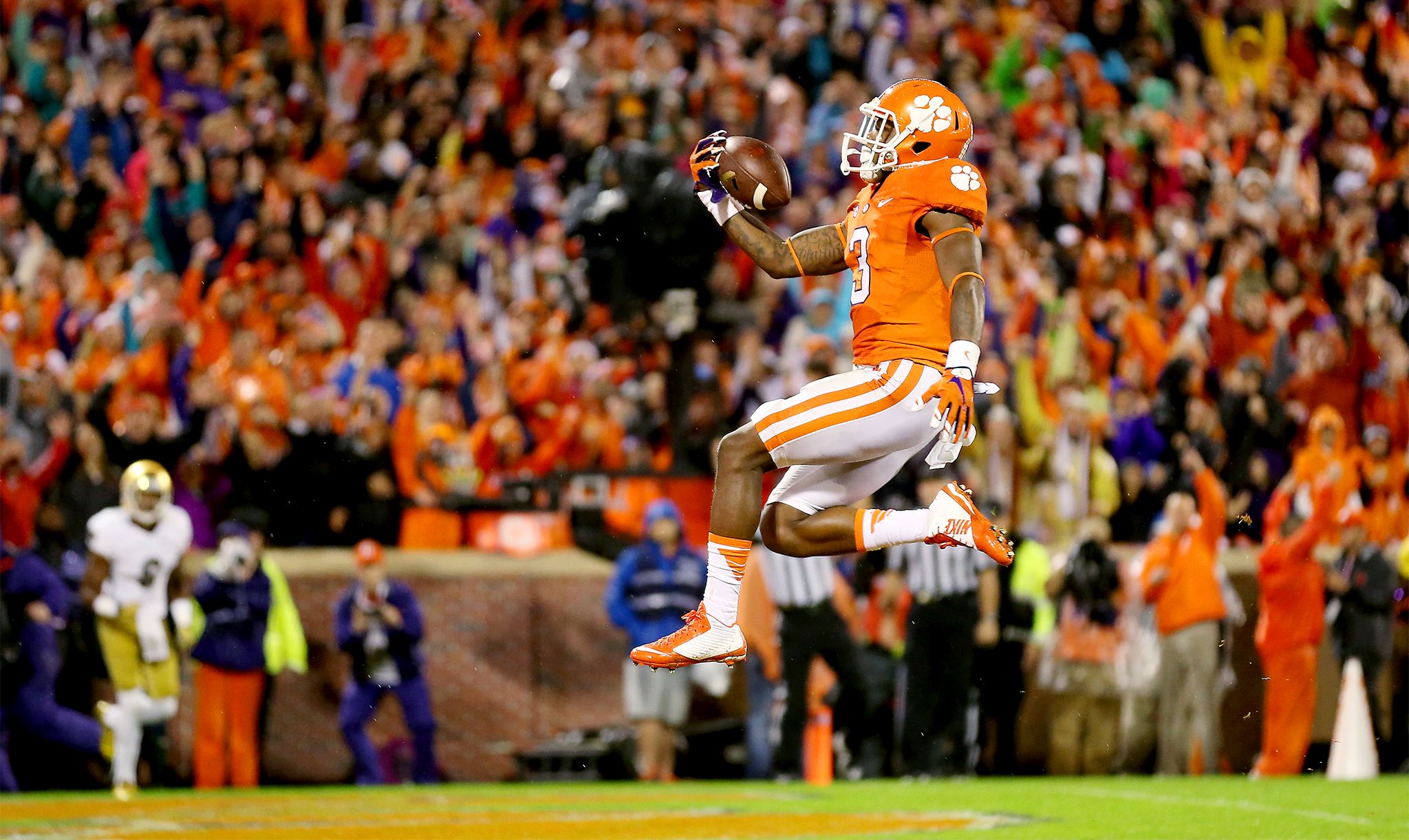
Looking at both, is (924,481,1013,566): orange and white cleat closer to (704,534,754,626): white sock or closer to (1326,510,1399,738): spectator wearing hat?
(704,534,754,626): white sock

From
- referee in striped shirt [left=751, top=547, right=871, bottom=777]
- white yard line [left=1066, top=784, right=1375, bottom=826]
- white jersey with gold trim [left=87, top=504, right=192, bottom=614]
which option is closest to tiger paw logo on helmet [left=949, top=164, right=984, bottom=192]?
white yard line [left=1066, top=784, right=1375, bottom=826]

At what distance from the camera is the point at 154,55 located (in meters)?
14.5

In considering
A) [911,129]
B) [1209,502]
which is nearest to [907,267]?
[911,129]

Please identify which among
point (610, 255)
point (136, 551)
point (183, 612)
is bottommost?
point (183, 612)

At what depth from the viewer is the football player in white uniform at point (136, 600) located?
1078 cm

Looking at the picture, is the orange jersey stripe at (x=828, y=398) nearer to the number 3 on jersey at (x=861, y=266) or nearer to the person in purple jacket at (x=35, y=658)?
the number 3 on jersey at (x=861, y=266)

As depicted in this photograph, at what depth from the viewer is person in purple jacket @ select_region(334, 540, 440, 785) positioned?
1138 centimetres

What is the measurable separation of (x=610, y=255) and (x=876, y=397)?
15.2ft

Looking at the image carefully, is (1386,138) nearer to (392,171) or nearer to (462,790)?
(392,171)

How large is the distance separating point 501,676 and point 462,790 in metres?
1.04

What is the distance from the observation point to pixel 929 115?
241 inches

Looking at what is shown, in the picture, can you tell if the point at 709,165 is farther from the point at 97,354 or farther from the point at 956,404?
the point at 97,354

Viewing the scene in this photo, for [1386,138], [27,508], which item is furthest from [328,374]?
A: [1386,138]

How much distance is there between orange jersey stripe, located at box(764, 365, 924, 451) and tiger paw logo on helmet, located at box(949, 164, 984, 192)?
617mm
